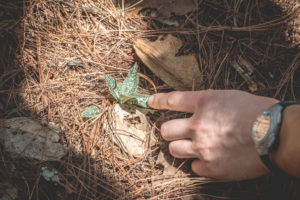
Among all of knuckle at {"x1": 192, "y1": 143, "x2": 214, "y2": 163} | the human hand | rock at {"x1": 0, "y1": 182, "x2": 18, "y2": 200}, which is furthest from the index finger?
rock at {"x1": 0, "y1": 182, "x2": 18, "y2": 200}

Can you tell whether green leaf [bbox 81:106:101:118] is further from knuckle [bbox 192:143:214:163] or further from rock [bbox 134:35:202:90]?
knuckle [bbox 192:143:214:163]

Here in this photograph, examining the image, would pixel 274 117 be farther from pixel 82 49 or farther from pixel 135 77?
pixel 82 49

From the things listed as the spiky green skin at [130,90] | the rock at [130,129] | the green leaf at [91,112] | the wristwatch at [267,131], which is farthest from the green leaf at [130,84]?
the wristwatch at [267,131]

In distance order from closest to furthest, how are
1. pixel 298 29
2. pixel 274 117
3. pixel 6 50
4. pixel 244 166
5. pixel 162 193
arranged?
pixel 274 117
pixel 244 166
pixel 162 193
pixel 6 50
pixel 298 29

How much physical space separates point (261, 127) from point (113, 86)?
3.13 ft

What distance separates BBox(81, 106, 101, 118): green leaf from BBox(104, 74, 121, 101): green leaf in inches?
6.6

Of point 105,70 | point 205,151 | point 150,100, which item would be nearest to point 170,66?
point 150,100

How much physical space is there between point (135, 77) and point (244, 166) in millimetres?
897

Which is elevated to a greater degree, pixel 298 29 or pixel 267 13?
pixel 267 13

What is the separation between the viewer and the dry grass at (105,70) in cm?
143

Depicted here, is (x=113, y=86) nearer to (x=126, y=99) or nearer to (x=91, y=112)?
(x=126, y=99)

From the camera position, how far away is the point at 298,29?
1.83 metres

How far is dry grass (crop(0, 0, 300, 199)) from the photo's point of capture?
143cm

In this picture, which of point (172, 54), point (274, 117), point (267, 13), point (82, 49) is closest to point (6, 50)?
point (82, 49)
